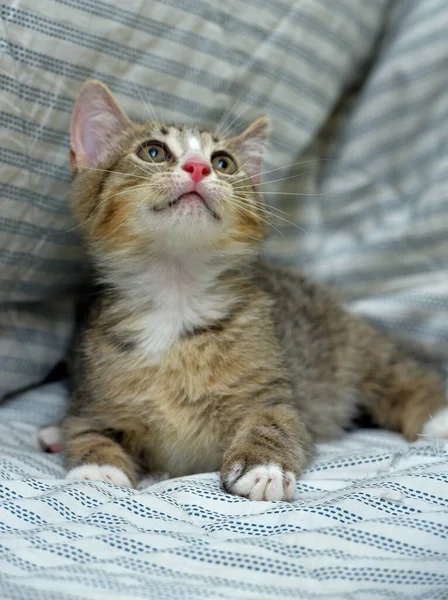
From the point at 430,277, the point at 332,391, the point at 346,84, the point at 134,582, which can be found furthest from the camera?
the point at 346,84

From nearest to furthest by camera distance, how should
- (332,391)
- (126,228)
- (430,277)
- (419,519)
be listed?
(419,519) → (126,228) → (332,391) → (430,277)

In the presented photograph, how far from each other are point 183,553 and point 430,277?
1312mm

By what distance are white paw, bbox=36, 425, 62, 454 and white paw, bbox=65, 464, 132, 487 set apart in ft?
0.93

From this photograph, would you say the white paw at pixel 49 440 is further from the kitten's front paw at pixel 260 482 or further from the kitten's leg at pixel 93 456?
the kitten's front paw at pixel 260 482

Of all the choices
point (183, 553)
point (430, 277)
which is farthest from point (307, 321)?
point (183, 553)

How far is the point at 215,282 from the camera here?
1547 mm

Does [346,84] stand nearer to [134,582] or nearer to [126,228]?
[126,228]

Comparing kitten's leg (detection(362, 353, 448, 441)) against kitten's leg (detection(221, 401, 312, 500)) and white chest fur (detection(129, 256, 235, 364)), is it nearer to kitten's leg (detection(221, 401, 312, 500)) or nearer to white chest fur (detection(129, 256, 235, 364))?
kitten's leg (detection(221, 401, 312, 500))

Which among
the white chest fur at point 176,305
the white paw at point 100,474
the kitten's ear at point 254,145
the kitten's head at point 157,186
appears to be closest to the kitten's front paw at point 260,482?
the white paw at point 100,474

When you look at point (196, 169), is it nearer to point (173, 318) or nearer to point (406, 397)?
point (173, 318)

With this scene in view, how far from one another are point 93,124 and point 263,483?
2.89ft

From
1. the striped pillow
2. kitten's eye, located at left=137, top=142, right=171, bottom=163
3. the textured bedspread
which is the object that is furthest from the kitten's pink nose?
the textured bedspread

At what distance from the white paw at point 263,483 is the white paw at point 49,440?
0.56m

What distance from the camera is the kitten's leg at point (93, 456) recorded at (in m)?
1.35
